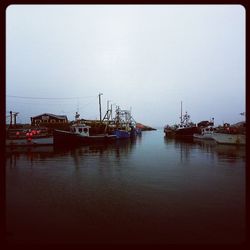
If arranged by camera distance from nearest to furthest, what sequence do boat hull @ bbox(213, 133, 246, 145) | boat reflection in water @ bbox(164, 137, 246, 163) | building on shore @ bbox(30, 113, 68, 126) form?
boat reflection in water @ bbox(164, 137, 246, 163)
boat hull @ bbox(213, 133, 246, 145)
building on shore @ bbox(30, 113, 68, 126)

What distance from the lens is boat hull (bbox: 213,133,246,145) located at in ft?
115

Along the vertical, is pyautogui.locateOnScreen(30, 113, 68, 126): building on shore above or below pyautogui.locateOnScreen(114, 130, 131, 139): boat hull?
above

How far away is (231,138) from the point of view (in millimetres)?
37125

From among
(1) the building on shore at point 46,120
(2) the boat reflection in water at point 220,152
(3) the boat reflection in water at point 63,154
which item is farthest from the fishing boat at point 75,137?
(1) the building on shore at point 46,120

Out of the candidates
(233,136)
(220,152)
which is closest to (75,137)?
(220,152)

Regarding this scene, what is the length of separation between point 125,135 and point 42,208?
55030 mm

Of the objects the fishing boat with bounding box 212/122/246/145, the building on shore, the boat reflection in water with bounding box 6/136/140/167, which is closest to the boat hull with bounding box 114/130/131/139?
the building on shore

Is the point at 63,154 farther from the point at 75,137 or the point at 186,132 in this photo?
the point at 186,132

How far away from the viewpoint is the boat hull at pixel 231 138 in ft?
115

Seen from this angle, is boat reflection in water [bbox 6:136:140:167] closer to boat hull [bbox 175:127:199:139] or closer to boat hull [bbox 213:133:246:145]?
boat hull [bbox 213:133:246:145]

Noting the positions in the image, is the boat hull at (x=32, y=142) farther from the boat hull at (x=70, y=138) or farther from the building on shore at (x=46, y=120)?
the building on shore at (x=46, y=120)

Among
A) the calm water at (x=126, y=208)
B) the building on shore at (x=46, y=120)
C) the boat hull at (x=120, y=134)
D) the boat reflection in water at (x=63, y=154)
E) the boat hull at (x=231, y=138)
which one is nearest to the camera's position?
the calm water at (x=126, y=208)

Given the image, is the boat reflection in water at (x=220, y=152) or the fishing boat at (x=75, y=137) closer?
the boat reflection in water at (x=220, y=152)
